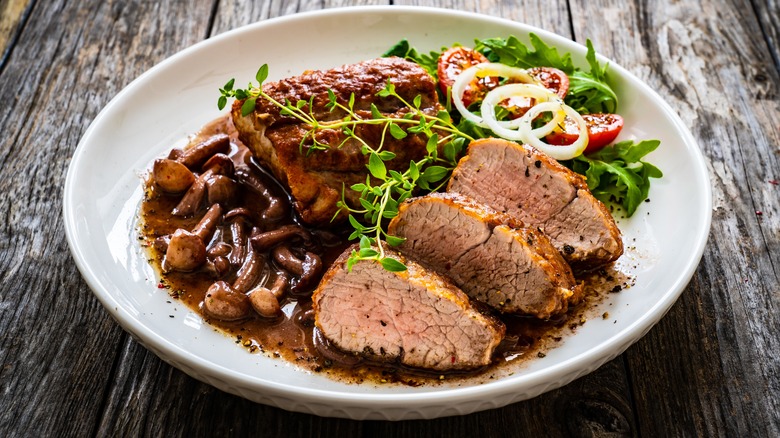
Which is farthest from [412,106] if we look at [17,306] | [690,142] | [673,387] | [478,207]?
[17,306]

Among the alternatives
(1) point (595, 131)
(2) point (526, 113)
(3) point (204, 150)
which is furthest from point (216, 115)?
(1) point (595, 131)

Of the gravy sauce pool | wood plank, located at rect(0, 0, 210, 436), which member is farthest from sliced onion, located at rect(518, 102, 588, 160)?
wood plank, located at rect(0, 0, 210, 436)

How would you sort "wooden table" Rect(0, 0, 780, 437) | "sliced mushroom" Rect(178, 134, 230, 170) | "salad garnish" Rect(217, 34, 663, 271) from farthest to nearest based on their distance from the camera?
1. "sliced mushroom" Rect(178, 134, 230, 170)
2. "salad garnish" Rect(217, 34, 663, 271)
3. "wooden table" Rect(0, 0, 780, 437)

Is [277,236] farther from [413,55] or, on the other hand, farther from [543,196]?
[413,55]

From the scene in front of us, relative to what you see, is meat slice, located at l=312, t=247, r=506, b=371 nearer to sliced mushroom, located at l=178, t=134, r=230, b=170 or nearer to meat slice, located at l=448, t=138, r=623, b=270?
meat slice, located at l=448, t=138, r=623, b=270

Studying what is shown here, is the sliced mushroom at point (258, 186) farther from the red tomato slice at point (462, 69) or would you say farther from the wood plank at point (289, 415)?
the red tomato slice at point (462, 69)

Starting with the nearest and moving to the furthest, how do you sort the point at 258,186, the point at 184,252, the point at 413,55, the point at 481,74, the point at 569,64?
the point at 184,252, the point at 258,186, the point at 481,74, the point at 569,64, the point at 413,55
